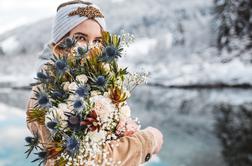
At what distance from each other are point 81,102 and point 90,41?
334mm

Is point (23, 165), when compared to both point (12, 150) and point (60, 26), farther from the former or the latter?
point (60, 26)

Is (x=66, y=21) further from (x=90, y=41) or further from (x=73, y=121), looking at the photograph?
(x=73, y=121)

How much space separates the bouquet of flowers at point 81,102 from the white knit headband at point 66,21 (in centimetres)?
14

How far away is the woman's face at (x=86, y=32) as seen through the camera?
1.70 meters

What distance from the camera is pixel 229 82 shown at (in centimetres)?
1163

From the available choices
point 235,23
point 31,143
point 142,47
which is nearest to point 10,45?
point 142,47

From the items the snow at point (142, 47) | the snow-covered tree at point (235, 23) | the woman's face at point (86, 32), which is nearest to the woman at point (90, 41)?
the woman's face at point (86, 32)

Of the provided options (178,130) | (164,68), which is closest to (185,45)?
(164,68)

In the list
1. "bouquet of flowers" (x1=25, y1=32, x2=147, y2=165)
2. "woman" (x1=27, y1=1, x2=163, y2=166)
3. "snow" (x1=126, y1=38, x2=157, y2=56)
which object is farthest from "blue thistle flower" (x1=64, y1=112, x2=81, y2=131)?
"snow" (x1=126, y1=38, x2=157, y2=56)

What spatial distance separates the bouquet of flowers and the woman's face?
14 cm

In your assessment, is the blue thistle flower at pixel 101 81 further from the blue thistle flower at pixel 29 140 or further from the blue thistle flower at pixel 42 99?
the blue thistle flower at pixel 29 140

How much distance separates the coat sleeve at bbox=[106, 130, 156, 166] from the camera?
1.47m

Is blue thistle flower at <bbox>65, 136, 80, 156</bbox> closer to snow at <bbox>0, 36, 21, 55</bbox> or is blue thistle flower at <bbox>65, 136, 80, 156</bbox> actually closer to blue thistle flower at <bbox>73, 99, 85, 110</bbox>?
blue thistle flower at <bbox>73, 99, 85, 110</bbox>

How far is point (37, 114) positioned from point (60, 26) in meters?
0.38
